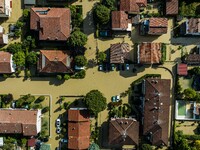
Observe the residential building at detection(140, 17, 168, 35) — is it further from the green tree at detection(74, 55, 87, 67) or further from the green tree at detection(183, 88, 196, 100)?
the green tree at detection(74, 55, 87, 67)

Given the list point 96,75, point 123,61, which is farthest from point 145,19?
point 96,75

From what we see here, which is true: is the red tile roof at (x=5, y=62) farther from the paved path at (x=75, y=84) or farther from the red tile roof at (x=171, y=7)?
the red tile roof at (x=171, y=7)

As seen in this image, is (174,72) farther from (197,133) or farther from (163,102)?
(197,133)

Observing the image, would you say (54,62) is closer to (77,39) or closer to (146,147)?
(77,39)

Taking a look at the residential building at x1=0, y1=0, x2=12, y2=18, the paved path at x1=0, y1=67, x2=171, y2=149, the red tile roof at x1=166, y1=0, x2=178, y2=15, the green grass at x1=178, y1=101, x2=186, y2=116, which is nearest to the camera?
the residential building at x1=0, y1=0, x2=12, y2=18

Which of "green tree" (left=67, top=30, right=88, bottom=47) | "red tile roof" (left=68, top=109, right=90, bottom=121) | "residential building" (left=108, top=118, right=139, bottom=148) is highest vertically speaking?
"green tree" (left=67, top=30, right=88, bottom=47)

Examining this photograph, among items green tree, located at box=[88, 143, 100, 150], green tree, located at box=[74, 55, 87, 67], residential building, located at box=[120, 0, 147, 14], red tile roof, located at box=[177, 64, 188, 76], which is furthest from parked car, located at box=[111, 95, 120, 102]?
residential building, located at box=[120, 0, 147, 14]

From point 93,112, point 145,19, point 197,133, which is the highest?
point 145,19
